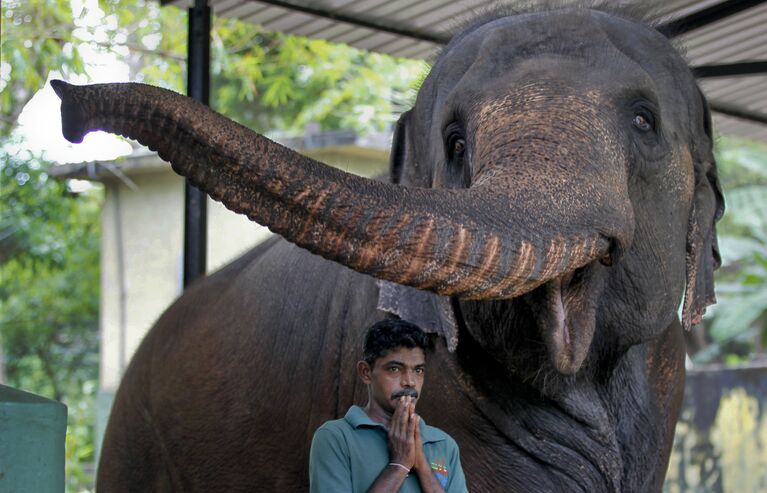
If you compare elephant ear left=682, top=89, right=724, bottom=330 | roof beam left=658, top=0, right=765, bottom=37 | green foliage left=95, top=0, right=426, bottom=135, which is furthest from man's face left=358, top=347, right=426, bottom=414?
green foliage left=95, top=0, right=426, bottom=135

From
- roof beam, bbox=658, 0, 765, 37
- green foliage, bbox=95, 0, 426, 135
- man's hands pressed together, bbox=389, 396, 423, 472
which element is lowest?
man's hands pressed together, bbox=389, 396, 423, 472

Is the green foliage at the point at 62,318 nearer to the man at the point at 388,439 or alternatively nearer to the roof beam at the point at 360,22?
the roof beam at the point at 360,22

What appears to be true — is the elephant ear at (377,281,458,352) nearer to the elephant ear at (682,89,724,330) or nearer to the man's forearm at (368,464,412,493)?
the man's forearm at (368,464,412,493)

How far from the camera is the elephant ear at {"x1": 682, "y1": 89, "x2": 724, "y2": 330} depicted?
3621 millimetres

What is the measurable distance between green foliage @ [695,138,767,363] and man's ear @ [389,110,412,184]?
14.4 m

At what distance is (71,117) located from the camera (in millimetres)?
2406

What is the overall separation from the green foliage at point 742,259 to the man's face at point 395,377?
1518 centimetres

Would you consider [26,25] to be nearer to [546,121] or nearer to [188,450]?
[188,450]

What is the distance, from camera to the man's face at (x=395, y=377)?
308 cm

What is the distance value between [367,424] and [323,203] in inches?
35.8

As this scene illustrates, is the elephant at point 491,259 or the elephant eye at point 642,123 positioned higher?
the elephant eye at point 642,123

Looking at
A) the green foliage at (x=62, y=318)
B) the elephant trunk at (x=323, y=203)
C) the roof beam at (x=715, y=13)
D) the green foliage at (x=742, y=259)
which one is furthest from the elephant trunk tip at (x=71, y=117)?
the green foliage at (x=742, y=259)

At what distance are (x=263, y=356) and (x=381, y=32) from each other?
7.52 ft

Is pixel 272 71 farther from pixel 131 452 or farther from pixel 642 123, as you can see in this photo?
pixel 642 123
